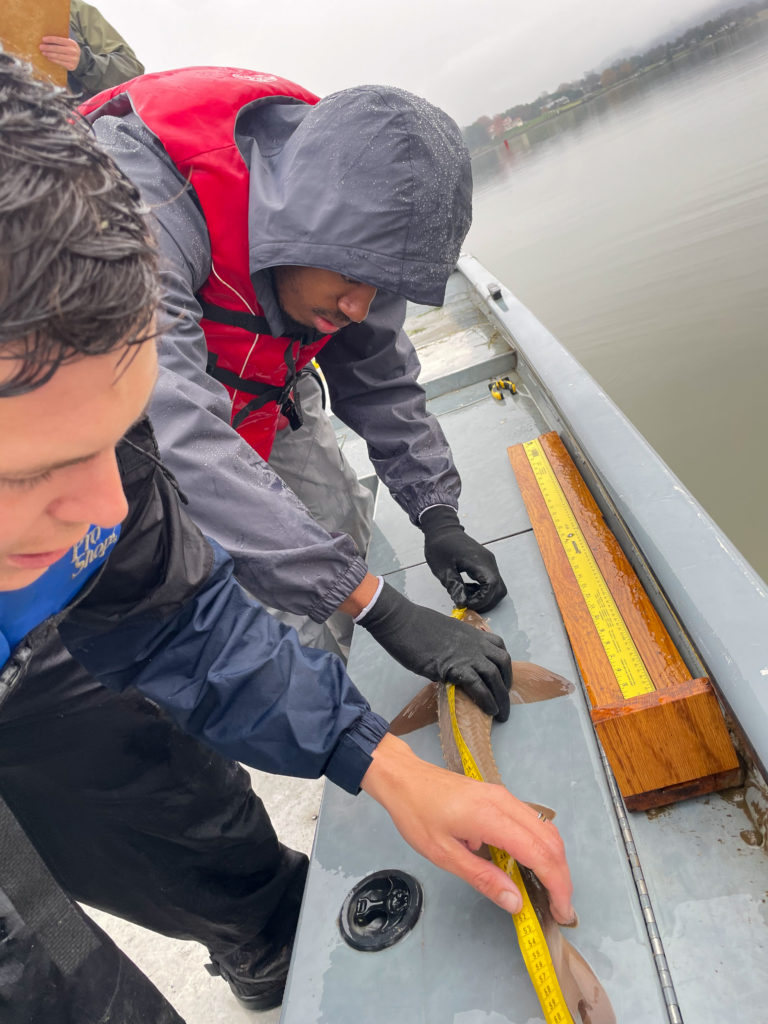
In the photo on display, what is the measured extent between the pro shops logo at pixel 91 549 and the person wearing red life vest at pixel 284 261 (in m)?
0.32

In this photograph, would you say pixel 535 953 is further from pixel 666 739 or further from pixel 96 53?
pixel 96 53

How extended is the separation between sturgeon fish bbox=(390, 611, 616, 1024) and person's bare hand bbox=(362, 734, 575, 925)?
46 millimetres

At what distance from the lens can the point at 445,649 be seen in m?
1.58

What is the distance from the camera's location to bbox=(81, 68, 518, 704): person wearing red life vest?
1.46 m

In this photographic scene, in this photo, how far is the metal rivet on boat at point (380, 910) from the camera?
3.92 ft

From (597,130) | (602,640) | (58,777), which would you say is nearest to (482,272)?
(602,640)

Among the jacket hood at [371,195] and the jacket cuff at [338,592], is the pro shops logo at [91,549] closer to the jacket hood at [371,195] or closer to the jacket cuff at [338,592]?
the jacket cuff at [338,592]

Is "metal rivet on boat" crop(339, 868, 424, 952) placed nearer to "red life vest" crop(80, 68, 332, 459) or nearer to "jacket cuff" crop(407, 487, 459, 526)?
"jacket cuff" crop(407, 487, 459, 526)

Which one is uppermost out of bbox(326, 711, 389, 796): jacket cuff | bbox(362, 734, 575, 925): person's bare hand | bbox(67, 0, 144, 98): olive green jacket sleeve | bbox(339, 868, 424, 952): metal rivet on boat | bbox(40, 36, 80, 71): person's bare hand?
bbox(67, 0, 144, 98): olive green jacket sleeve

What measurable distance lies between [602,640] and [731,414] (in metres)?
3.62

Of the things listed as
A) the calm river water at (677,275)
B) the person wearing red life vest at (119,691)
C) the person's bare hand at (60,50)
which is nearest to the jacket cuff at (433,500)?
the person wearing red life vest at (119,691)

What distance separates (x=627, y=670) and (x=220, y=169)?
149 cm

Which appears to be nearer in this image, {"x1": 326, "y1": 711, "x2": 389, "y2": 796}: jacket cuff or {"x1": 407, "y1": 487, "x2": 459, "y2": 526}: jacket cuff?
{"x1": 326, "y1": 711, "x2": 389, "y2": 796}: jacket cuff

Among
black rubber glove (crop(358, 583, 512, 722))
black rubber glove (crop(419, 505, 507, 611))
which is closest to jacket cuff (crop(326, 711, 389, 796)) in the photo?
black rubber glove (crop(358, 583, 512, 722))
